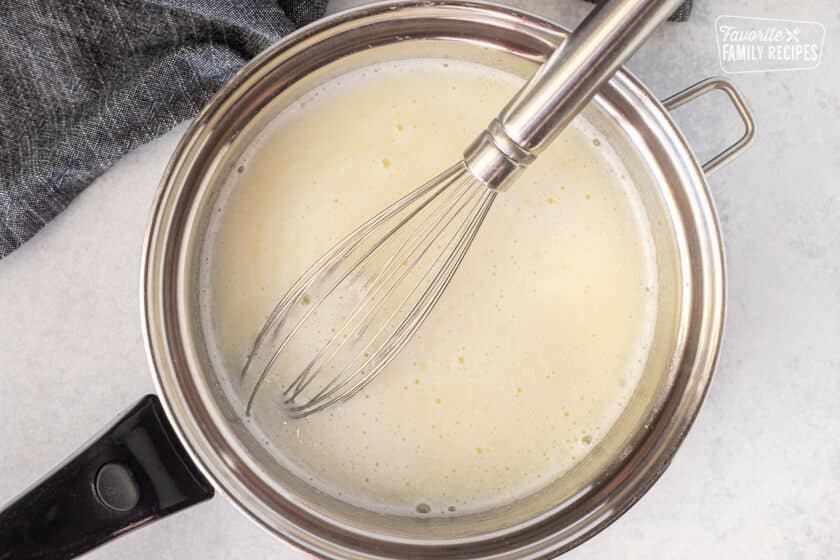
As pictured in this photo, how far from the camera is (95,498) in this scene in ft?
2.08

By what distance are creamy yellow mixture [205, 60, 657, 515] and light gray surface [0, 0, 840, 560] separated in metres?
0.11

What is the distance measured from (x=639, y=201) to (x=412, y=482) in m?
0.37

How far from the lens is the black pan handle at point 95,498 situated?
63 centimetres

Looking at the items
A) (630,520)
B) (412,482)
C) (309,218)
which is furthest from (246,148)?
(630,520)

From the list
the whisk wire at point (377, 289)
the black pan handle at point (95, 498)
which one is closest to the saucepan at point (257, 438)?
the black pan handle at point (95, 498)

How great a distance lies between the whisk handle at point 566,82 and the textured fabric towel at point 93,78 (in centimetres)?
29

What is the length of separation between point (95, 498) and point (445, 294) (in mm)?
361

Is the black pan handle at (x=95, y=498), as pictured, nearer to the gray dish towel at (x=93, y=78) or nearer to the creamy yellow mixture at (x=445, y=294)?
the creamy yellow mixture at (x=445, y=294)

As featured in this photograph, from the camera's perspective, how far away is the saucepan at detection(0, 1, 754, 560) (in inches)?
25.2

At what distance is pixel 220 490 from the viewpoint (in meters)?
0.64

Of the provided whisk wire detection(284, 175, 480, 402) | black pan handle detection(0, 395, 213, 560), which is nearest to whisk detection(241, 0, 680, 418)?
whisk wire detection(284, 175, 480, 402)

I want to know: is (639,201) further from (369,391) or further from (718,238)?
(369,391)

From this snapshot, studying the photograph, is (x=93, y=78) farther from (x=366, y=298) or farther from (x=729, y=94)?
(x=729, y=94)

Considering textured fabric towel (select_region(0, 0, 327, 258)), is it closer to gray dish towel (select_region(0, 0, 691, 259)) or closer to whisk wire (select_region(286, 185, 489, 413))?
gray dish towel (select_region(0, 0, 691, 259))
